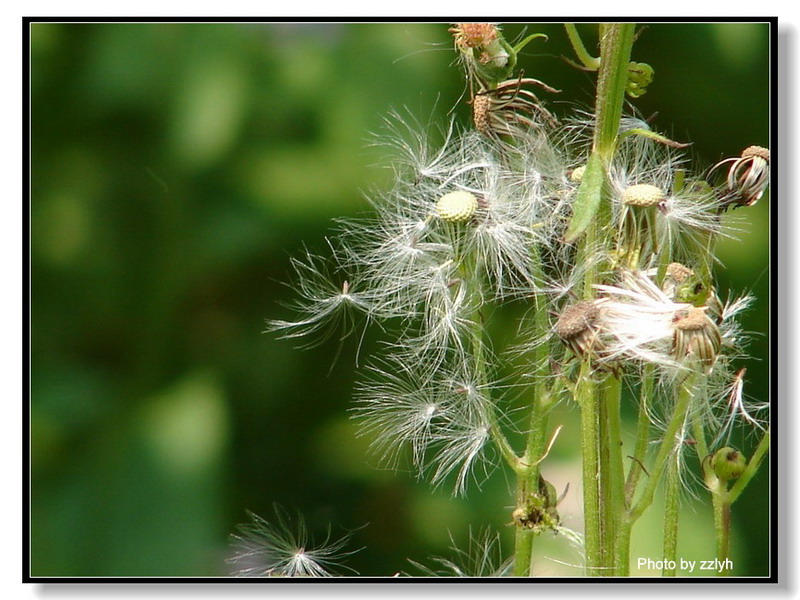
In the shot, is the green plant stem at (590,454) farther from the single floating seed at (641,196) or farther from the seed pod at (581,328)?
the single floating seed at (641,196)

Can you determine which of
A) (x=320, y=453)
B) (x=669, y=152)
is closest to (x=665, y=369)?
(x=669, y=152)

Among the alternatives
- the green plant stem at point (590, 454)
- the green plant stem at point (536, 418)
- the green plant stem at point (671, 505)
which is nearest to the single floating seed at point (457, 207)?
the green plant stem at point (536, 418)

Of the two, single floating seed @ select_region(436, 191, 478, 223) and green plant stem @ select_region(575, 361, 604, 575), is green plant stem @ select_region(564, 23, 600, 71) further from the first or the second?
green plant stem @ select_region(575, 361, 604, 575)

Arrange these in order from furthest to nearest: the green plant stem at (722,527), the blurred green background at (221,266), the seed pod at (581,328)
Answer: the blurred green background at (221,266), the green plant stem at (722,527), the seed pod at (581,328)

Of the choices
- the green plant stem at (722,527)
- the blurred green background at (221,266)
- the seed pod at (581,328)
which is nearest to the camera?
the seed pod at (581,328)

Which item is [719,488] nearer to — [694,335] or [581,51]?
[694,335]

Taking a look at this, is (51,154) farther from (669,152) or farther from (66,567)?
(669,152)
